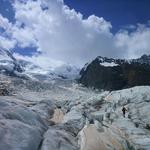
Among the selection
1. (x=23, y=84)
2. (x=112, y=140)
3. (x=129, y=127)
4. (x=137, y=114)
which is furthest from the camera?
(x=23, y=84)

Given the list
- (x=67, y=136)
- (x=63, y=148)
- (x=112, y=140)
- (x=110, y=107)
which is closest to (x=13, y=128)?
(x=63, y=148)

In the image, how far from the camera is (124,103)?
66125mm

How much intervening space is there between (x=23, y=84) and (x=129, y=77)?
59441 mm

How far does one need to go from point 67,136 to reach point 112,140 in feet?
15.0

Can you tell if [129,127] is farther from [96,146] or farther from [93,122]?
[96,146]

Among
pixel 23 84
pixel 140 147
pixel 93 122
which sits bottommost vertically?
pixel 140 147

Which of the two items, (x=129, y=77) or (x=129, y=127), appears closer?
(x=129, y=127)

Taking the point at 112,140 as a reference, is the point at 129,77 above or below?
above

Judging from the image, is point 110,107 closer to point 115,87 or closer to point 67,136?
point 67,136

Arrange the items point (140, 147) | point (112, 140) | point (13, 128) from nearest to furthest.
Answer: point (13, 128) → point (112, 140) → point (140, 147)

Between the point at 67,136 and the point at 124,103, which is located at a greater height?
the point at 124,103

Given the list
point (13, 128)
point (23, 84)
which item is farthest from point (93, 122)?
point (23, 84)

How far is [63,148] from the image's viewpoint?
2591 cm

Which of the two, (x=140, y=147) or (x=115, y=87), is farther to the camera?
(x=115, y=87)
